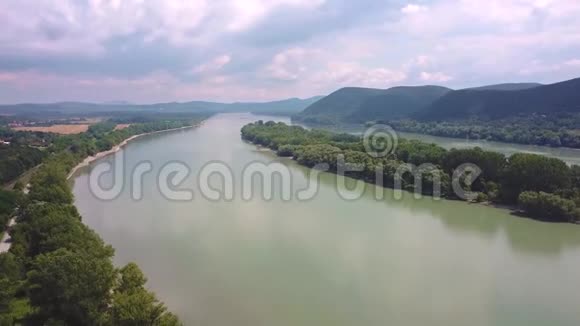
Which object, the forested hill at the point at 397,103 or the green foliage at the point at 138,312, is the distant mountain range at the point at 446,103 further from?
the green foliage at the point at 138,312

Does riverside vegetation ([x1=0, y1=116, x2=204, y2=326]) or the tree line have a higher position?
the tree line

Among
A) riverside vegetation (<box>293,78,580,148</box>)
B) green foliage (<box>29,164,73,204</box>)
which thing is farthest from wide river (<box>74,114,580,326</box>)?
riverside vegetation (<box>293,78,580,148</box>)

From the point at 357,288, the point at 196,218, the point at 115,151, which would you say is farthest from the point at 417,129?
the point at 357,288

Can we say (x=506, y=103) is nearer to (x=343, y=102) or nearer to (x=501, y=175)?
(x=343, y=102)

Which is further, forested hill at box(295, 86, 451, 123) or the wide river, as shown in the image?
forested hill at box(295, 86, 451, 123)

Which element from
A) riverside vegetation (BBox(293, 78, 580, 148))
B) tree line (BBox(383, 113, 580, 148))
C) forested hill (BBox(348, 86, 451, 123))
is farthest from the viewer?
forested hill (BBox(348, 86, 451, 123))

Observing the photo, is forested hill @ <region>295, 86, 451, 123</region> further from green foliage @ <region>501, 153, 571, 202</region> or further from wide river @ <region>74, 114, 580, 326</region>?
wide river @ <region>74, 114, 580, 326</region>

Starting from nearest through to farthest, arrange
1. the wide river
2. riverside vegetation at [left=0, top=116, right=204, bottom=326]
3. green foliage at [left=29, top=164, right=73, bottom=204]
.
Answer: riverside vegetation at [left=0, top=116, right=204, bottom=326] → the wide river → green foliage at [left=29, top=164, right=73, bottom=204]

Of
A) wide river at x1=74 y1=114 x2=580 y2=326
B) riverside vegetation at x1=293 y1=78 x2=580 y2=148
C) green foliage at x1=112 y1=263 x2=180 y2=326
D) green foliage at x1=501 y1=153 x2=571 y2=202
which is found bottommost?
wide river at x1=74 y1=114 x2=580 y2=326
